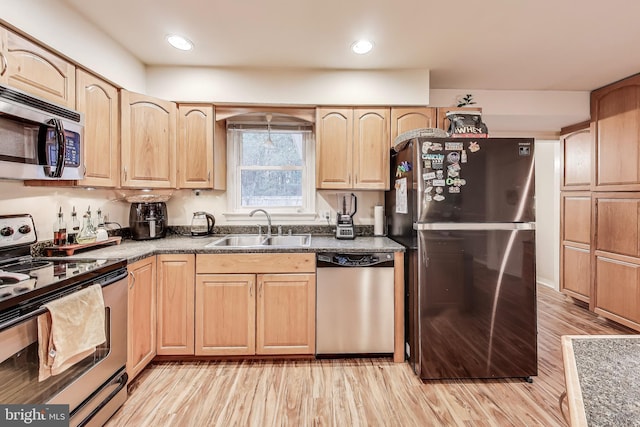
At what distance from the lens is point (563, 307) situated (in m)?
3.41

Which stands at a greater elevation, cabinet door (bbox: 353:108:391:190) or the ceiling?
the ceiling

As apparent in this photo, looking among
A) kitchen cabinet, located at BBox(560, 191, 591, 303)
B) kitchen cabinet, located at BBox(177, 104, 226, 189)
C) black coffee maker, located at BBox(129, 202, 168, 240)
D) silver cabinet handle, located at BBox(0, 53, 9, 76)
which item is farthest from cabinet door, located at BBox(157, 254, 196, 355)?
kitchen cabinet, located at BBox(560, 191, 591, 303)

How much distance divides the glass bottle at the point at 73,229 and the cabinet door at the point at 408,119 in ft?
8.46

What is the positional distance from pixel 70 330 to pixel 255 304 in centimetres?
111

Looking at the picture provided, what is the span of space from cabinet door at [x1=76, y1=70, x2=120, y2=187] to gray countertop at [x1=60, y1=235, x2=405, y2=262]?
0.48 metres

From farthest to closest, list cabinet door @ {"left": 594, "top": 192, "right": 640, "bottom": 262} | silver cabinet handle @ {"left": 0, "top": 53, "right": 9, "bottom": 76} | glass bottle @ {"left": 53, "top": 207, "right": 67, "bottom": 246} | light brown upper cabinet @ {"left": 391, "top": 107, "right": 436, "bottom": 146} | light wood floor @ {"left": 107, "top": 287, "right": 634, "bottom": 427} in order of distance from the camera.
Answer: cabinet door @ {"left": 594, "top": 192, "right": 640, "bottom": 262} → light brown upper cabinet @ {"left": 391, "top": 107, "right": 436, "bottom": 146} → glass bottle @ {"left": 53, "top": 207, "right": 67, "bottom": 246} → light wood floor @ {"left": 107, "top": 287, "right": 634, "bottom": 427} → silver cabinet handle @ {"left": 0, "top": 53, "right": 9, "bottom": 76}

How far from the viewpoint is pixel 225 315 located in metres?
2.22

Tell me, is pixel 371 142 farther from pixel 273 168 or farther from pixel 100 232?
pixel 100 232

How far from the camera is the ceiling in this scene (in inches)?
71.3

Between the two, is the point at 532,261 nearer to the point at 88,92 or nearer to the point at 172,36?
the point at 172,36

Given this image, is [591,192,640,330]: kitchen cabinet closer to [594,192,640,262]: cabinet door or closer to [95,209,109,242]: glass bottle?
[594,192,640,262]: cabinet door

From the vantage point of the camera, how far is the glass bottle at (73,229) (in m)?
2.04

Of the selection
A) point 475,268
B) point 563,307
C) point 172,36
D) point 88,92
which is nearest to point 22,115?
point 88,92

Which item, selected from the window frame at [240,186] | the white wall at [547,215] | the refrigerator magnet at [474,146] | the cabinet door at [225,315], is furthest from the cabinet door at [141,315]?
the white wall at [547,215]
